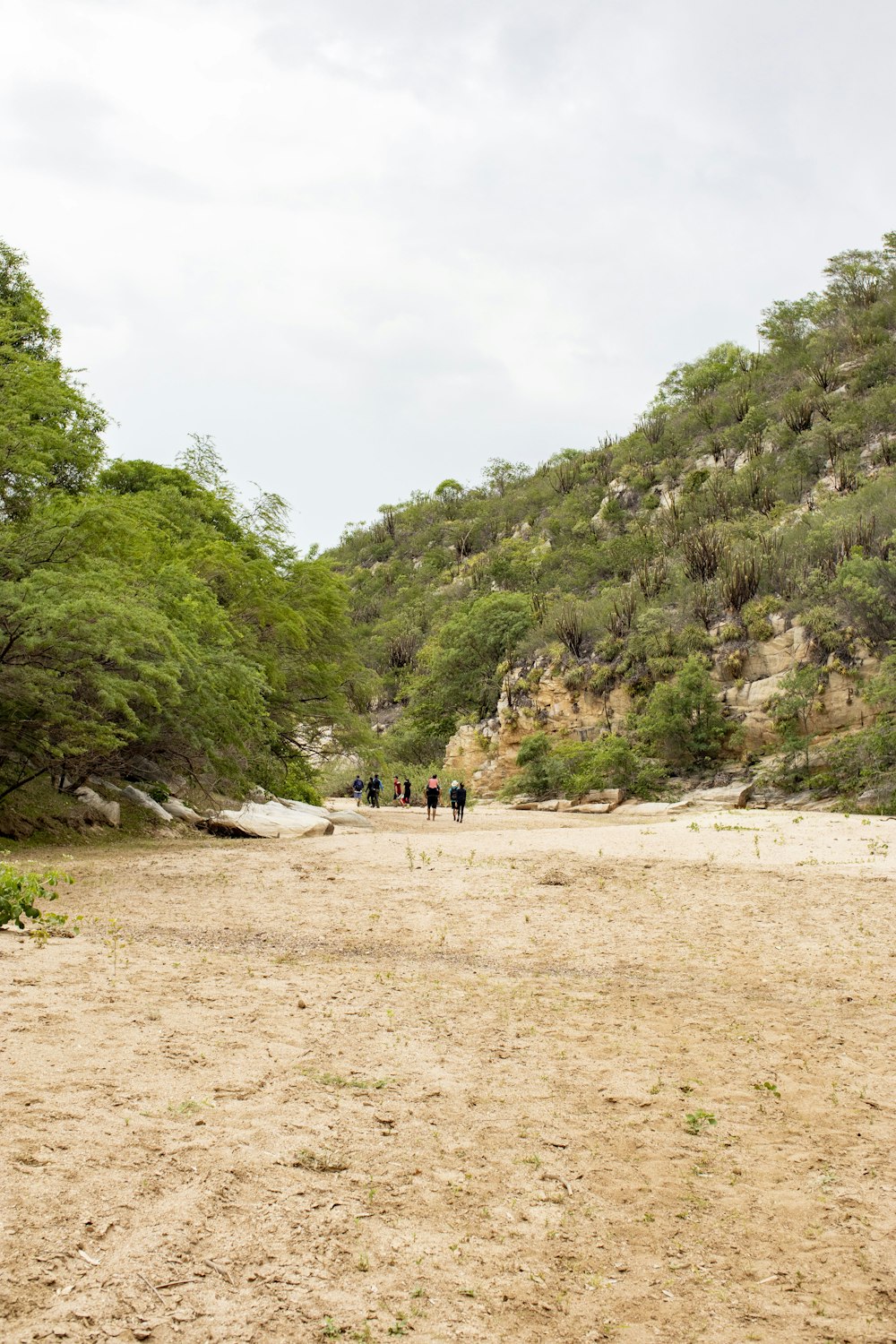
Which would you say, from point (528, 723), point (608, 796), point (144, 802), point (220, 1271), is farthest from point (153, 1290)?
point (528, 723)

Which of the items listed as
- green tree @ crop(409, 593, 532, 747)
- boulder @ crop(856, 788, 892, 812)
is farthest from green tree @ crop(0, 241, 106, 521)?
green tree @ crop(409, 593, 532, 747)

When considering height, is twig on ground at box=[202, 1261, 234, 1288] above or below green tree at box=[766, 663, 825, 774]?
below

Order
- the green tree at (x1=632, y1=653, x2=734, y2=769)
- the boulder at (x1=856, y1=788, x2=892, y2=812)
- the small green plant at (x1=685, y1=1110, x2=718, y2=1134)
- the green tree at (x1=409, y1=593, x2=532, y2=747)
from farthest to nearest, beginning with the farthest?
the green tree at (x1=409, y1=593, x2=532, y2=747) < the green tree at (x1=632, y1=653, x2=734, y2=769) < the boulder at (x1=856, y1=788, x2=892, y2=812) < the small green plant at (x1=685, y1=1110, x2=718, y2=1134)

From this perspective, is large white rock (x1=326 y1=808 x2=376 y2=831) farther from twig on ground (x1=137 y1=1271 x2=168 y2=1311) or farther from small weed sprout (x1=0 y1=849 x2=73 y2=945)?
twig on ground (x1=137 y1=1271 x2=168 y2=1311)

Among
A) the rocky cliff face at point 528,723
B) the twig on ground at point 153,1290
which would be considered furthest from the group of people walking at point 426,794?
the twig on ground at point 153,1290

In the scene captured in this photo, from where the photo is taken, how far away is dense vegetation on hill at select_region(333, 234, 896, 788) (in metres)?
31.3

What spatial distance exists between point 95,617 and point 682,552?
1353 inches

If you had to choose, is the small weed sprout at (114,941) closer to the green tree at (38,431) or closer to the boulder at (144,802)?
the green tree at (38,431)

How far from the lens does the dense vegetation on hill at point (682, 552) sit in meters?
31.3

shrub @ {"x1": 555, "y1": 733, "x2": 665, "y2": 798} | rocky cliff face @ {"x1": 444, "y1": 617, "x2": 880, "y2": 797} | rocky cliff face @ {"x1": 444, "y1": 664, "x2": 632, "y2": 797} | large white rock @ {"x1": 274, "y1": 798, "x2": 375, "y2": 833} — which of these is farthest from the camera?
rocky cliff face @ {"x1": 444, "y1": 664, "x2": 632, "y2": 797}

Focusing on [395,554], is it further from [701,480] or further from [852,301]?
[852,301]

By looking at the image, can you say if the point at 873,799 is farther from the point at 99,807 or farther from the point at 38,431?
the point at 38,431

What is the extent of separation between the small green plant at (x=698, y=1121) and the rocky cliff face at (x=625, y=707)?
A: 24792mm

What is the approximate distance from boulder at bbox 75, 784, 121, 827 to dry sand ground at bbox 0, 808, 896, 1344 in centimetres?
681
